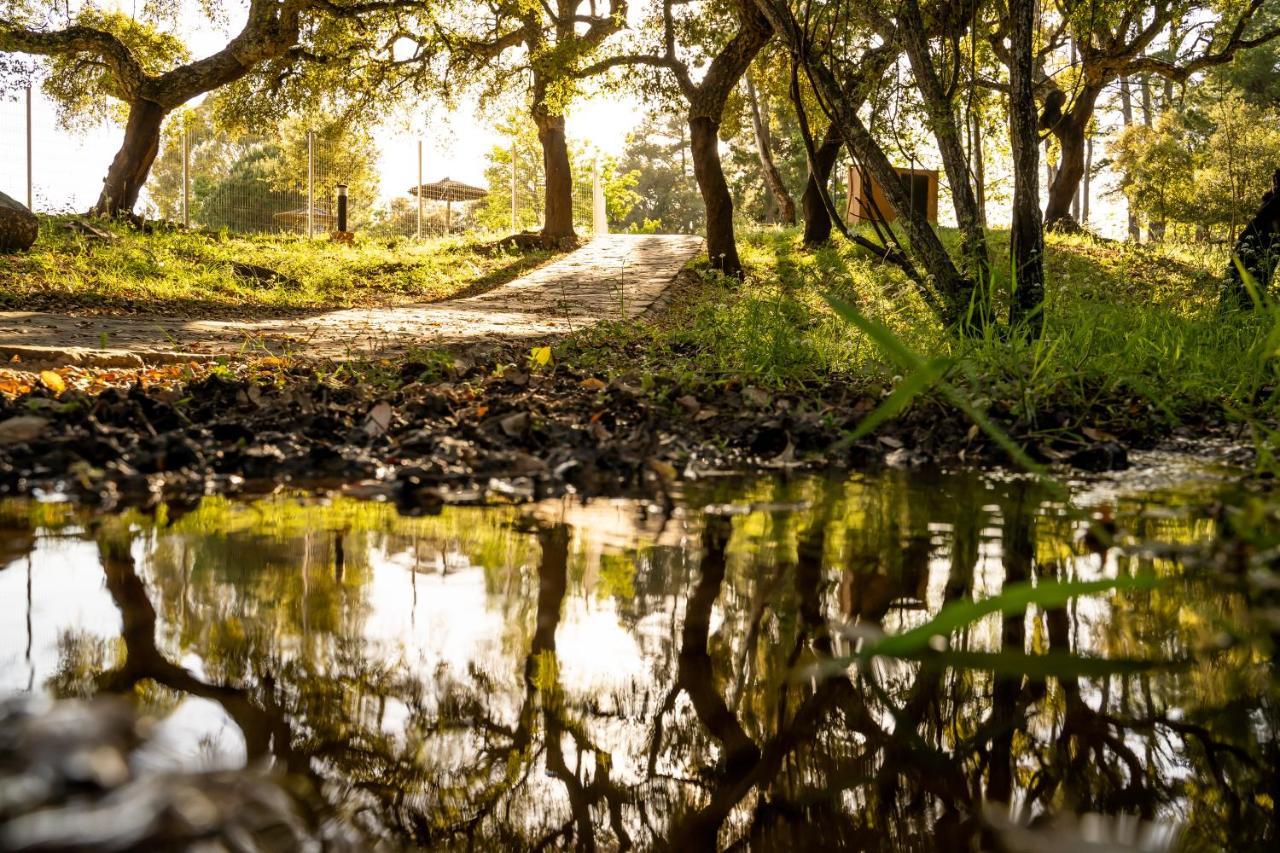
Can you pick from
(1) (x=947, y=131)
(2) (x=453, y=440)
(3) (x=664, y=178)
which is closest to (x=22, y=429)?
(2) (x=453, y=440)

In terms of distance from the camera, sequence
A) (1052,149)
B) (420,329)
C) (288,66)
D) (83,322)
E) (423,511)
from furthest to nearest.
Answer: (1052,149) → (288,66) → (420,329) → (83,322) → (423,511)

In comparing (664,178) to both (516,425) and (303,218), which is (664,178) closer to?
(303,218)

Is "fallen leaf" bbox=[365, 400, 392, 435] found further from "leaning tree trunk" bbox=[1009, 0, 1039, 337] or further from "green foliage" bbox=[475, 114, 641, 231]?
"green foliage" bbox=[475, 114, 641, 231]

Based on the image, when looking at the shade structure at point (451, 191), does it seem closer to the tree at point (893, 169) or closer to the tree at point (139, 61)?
the tree at point (139, 61)

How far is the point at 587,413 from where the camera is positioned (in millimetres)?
3316

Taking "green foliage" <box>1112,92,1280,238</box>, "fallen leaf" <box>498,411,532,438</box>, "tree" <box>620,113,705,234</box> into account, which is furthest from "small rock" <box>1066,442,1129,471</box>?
"tree" <box>620,113,705,234</box>

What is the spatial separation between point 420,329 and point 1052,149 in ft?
57.4

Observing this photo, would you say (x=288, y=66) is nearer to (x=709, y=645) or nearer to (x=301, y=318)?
(x=301, y=318)

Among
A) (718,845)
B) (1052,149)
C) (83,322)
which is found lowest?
(718,845)

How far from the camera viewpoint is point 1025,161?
5348mm

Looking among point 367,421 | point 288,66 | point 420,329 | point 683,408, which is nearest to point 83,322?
point 420,329

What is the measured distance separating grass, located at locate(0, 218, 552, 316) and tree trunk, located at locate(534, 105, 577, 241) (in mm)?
1486

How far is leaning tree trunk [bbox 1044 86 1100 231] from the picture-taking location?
18178 mm

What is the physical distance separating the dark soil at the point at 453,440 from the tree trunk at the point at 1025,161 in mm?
2111
